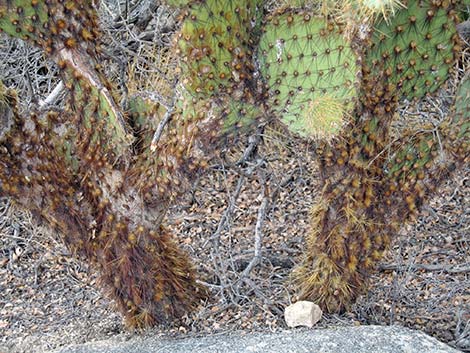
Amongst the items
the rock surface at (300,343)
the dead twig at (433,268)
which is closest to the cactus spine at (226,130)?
the rock surface at (300,343)

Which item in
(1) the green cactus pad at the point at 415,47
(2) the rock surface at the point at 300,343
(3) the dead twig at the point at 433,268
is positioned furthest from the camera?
(3) the dead twig at the point at 433,268

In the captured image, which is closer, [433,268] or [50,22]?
[50,22]

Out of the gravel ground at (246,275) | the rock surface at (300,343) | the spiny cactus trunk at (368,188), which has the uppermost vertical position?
the spiny cactus trunk at (368,188)

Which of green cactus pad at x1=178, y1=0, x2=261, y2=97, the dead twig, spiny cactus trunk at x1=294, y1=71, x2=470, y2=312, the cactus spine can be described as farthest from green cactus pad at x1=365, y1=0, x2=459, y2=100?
the dead twig

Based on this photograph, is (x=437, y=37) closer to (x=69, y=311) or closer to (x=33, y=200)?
(x=33, y=200)

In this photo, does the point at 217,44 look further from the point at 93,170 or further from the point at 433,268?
the point at 433,268

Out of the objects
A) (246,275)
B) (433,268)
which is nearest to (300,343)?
(246,275)

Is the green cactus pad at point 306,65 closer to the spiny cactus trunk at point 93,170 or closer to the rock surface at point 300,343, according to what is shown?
the spiny cactus trunk at point 93,170
